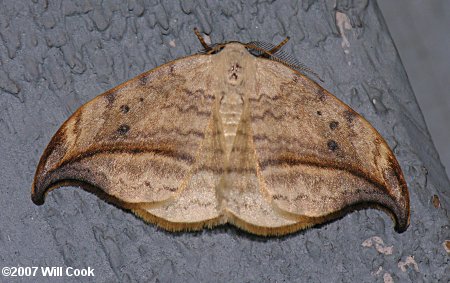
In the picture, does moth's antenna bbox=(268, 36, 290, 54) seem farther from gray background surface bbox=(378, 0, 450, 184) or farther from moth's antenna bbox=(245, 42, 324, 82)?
gray background surface bbox=(378, 0, 450, 184)

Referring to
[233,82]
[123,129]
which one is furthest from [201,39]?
[123,129]

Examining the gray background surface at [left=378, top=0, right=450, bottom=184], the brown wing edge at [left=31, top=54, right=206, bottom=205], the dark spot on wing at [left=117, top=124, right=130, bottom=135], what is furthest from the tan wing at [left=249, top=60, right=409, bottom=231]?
the gray background surface at [left=378, top=0, right=450, bottom=184]

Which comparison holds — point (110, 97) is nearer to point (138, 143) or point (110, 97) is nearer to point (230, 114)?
point (138, 143)

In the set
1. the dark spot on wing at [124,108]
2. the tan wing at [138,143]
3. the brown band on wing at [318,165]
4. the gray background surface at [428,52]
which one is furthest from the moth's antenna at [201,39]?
the gray background surface at [428,52]

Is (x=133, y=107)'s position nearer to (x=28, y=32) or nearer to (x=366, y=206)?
(x=28, y=32)

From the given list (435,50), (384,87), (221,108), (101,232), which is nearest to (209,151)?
(221,108)

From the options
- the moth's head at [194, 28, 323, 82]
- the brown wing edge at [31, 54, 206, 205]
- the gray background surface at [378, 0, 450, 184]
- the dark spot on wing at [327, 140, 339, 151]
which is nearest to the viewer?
the brown wing edge at [31, 54, 206, 205]
